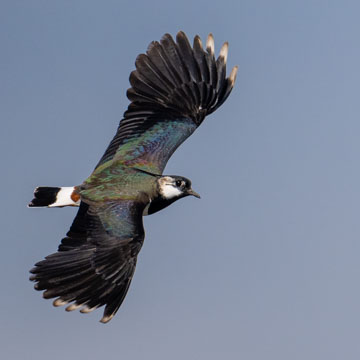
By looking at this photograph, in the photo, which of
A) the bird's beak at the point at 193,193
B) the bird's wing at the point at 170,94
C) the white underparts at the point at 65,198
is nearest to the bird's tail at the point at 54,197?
the white underparts at the point at 65,198

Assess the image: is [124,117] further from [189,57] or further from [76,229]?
[76,229]

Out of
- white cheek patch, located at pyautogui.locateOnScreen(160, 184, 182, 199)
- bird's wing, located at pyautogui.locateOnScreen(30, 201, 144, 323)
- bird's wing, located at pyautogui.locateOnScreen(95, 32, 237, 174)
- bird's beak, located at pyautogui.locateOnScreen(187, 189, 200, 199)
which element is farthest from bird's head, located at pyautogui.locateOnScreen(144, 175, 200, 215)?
bird's wing, located at pyautogui.locateOnScreen(30, 201, 144, 323)

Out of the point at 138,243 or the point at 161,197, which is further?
the point at 161,197

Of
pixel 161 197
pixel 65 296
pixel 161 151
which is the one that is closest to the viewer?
pixel 65 296

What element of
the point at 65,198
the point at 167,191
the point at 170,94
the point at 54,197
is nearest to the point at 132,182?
the point at 167,191

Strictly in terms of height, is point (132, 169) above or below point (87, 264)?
above

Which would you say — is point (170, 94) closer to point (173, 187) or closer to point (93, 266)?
point (173, 187)

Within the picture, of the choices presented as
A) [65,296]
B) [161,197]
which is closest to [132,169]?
[161,197]
